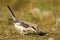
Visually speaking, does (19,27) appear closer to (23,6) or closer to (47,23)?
(47,23)

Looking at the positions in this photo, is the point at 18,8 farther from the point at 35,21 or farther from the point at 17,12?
the point at 35,21

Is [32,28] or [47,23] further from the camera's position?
[47,23]

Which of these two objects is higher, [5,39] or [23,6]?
[23,6]

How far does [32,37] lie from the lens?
11164mm

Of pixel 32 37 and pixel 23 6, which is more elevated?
pixel 23 6

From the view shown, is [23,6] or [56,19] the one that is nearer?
[56,19]

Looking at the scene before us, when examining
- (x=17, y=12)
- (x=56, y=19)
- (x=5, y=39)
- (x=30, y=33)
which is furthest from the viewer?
(x=17, y=12)

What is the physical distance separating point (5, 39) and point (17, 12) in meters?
5.66

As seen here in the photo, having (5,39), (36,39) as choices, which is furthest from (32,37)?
(5,39)

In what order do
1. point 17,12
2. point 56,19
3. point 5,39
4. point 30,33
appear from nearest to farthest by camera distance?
point 5,39
point 30,33
point 56,19
point 17,12

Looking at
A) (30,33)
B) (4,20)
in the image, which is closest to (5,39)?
(30,33)

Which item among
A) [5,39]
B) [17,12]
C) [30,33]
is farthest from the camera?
[17,12]

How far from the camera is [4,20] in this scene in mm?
13836

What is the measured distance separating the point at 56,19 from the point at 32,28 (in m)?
2.66
